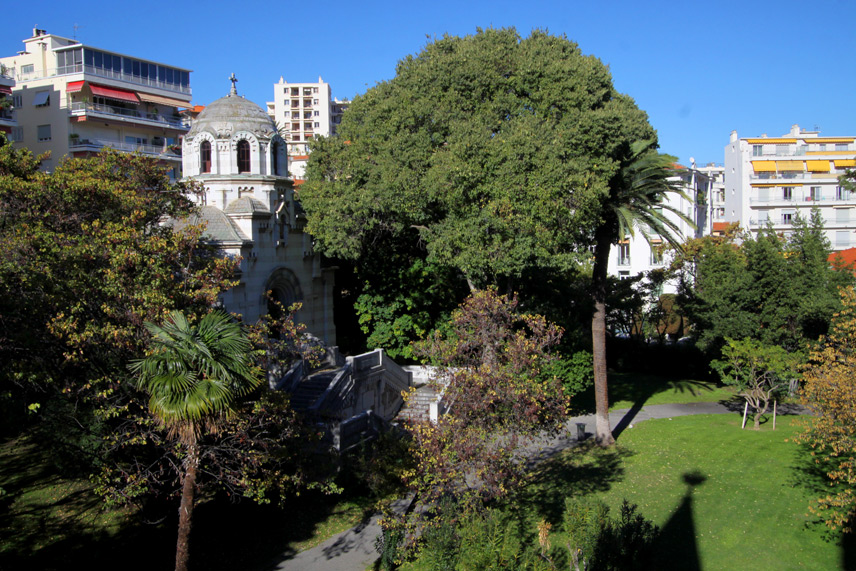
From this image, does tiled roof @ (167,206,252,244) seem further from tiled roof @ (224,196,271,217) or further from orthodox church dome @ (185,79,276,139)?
orthodox church dome @ (185,79,276,139)

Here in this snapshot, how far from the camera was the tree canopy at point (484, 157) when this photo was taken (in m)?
23.1

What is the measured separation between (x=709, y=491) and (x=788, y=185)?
45.4 metres

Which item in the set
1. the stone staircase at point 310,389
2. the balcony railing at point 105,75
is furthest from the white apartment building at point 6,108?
the stone staircase at point 310,389

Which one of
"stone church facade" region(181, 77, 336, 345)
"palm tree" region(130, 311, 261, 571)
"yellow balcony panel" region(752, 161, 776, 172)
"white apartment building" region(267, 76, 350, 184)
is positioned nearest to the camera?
"palm tree" region(130, 311, 261, 571)

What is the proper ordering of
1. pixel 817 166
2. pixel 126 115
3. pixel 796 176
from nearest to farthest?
pixel 126 115 < pixel 817 166 < pixel 796 176

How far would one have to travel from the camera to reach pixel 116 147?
46344 mm

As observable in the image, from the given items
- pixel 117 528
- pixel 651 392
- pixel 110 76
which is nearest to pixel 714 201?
pixel 651 392

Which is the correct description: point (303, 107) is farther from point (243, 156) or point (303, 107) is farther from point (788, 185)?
point (243, 156)

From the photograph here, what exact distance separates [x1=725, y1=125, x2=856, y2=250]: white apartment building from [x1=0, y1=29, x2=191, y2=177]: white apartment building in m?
45.3

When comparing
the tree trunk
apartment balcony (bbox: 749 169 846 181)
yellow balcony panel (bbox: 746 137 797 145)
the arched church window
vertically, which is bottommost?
the tree trunk

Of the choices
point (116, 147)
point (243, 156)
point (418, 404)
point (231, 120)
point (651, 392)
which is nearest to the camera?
point (231, 120)

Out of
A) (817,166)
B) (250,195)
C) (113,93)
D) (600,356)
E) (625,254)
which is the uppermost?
(113,93)

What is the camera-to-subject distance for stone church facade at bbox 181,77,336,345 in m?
25.8

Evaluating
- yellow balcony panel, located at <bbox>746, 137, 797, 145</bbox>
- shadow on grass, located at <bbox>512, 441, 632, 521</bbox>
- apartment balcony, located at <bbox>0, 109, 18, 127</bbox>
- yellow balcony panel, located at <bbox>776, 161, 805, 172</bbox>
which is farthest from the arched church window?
yellow balcony panel, located at <bbox>746, 137, 797, 145</bbox>
